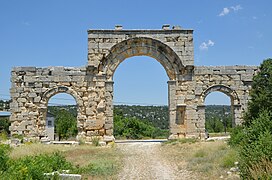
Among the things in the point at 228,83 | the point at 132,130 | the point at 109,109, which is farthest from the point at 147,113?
the point at 109,109

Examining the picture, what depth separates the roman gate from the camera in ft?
52.9

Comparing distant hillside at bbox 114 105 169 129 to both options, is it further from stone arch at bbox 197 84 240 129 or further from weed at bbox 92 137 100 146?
weed at bbox 92 137 100 146

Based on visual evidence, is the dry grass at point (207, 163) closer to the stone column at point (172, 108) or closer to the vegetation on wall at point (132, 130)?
the stone column at point (172, 108)

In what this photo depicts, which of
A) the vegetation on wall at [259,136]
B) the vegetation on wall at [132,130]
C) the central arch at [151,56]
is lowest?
the vegetation on wall at [132,130]

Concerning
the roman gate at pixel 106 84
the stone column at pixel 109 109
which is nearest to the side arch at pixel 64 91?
the roman gate at pixel 106 84

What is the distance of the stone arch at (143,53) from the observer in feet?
53.7

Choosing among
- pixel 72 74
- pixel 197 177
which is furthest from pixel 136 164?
pixel 72 74

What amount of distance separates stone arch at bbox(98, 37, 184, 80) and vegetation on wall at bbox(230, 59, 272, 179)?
15.6ft

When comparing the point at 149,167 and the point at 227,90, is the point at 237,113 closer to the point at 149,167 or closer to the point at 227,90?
the point at 227,90

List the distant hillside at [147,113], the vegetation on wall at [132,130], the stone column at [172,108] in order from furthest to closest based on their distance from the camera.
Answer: the distant hillside at [147,113]
the vegetation on wall at [132,130]
the stone column at [172,108]

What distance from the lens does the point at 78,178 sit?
Answer: 6188mm

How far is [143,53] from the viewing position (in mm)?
16594

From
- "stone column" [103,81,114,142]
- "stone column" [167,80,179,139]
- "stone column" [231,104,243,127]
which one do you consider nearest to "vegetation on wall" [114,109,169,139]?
"stone column" [103,81,114,142]

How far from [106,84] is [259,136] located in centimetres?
1002
